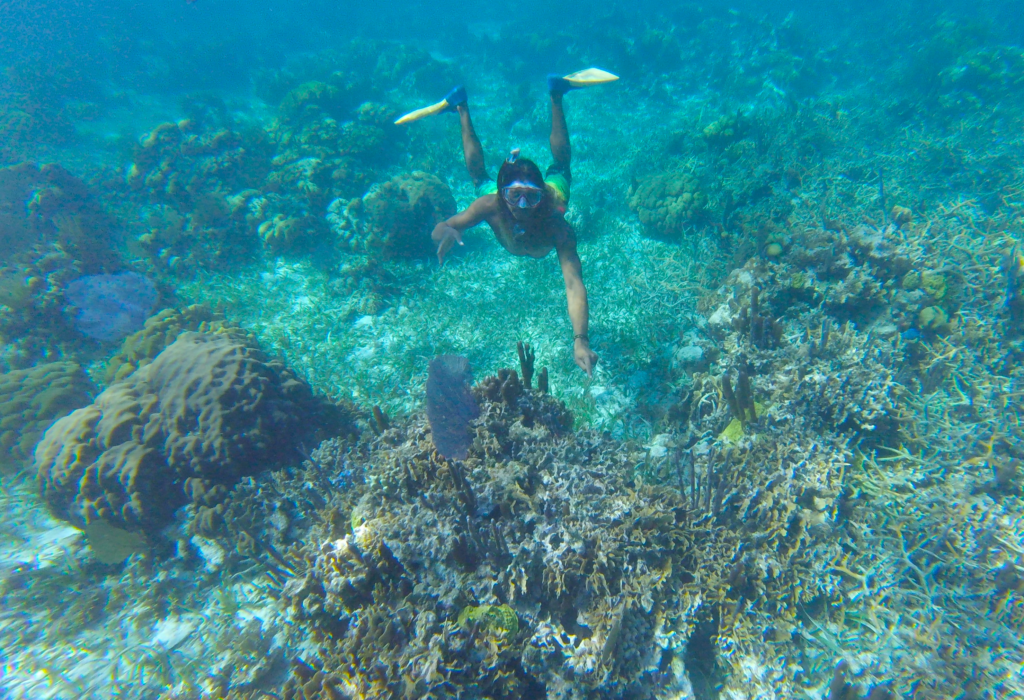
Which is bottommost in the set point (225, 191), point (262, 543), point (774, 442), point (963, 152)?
point (774, 442)

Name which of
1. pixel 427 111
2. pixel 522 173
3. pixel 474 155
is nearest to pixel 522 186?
pixel 522 173

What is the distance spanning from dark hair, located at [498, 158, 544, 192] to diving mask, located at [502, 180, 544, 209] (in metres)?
0.06

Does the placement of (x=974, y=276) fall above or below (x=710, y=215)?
below

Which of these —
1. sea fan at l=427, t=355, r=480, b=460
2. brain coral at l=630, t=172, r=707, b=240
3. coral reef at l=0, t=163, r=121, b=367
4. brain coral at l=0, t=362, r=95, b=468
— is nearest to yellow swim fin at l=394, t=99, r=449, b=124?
brain coral at l=630, t=172, r=707, b=240

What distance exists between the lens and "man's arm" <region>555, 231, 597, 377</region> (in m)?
3.83

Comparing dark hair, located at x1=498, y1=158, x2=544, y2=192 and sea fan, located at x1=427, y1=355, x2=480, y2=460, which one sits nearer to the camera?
sea fan, located at x1=427, y1=355, x2=480, y2=460

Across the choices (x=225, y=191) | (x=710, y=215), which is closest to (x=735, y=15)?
(x=710, y=215)

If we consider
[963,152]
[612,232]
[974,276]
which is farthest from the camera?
[963,152]

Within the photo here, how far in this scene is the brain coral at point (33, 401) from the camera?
5.17 metres

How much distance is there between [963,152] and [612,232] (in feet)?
30.2

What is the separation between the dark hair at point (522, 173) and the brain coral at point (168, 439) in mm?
3738

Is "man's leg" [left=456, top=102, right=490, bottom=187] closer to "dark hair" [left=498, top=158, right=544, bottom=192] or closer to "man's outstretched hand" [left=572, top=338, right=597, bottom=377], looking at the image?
"dark hair" [left=498, top=158, right=544, bottom=192]

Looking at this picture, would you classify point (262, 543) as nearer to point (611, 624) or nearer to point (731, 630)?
point (611, 624)

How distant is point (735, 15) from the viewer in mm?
20844
